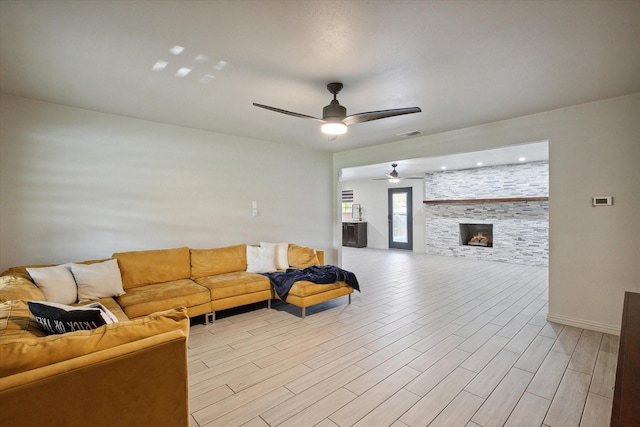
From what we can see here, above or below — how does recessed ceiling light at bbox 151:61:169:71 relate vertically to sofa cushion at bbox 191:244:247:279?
above

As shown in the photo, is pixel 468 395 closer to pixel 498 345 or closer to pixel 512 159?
pixel 498 345

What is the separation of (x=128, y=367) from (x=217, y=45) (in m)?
2.16

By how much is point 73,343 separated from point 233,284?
2.49m

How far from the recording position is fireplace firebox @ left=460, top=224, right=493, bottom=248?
329 inches

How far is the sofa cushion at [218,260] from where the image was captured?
13.8 feet

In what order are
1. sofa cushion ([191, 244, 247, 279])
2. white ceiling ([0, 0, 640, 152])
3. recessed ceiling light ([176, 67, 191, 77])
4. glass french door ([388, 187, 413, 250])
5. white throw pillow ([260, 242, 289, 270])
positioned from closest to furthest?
white ceiling ([0, 0, 640, 152]) → recessed ceiling light ([176, 67, 191, 77]) → sofa cushion ([191, 244, 247, 279]) → white throw pillow ([260, 242, 289, 270]) → glass french door ([388, 187, 413, 250])

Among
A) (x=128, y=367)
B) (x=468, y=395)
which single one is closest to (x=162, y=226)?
(x=128, y=367)

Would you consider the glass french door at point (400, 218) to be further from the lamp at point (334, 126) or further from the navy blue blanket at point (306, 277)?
the lamp at point (334, 126)

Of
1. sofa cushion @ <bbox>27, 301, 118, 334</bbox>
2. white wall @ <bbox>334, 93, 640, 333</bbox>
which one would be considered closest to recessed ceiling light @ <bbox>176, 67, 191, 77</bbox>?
sofa cushion @ <bbox>27, 301, 118, 334</bbox>

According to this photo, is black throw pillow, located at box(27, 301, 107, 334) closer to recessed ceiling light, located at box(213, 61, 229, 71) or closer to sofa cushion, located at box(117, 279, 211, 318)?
sofa cushion, located at box(117, 279, 211, 318)

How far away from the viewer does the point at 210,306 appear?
360cm

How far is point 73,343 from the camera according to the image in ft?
4.53

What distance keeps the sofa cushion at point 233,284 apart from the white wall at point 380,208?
6.77 metres

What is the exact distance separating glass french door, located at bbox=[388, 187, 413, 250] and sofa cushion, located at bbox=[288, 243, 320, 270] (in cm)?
601
